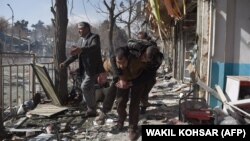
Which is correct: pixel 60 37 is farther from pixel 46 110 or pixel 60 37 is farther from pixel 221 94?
pixel 221 94

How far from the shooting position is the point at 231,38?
295 inches

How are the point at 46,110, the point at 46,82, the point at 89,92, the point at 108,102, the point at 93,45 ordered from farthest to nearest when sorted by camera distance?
the point at 46,82, the point at 46,110, the point at 89,92, the point at 93,45, the point at 108,102

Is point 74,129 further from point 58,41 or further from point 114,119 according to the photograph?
point 58,41

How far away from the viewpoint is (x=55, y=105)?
882cm

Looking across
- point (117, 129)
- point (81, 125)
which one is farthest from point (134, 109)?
point (81, 125)

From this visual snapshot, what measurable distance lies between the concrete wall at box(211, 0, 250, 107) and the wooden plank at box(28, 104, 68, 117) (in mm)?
3365

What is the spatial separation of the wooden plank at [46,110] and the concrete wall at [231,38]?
3.36 m

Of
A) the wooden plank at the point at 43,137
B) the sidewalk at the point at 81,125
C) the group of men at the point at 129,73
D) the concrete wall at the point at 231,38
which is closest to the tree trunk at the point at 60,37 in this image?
the sidewalk at the point at 81,125

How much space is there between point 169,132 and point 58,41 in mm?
6196

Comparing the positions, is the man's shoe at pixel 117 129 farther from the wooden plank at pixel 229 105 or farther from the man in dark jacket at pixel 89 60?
the wooden plank at pixel 229 105

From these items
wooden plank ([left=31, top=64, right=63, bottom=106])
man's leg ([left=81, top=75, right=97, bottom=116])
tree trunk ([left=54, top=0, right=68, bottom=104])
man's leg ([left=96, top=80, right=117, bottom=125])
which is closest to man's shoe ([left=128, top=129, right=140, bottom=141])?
man's leg ([left=96, top=80, right=117, bottom=125])

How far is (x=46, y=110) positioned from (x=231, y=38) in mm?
4018

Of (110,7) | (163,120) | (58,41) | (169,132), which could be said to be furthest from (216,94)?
(110,7)

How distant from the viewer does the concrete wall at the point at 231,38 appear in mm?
7383
